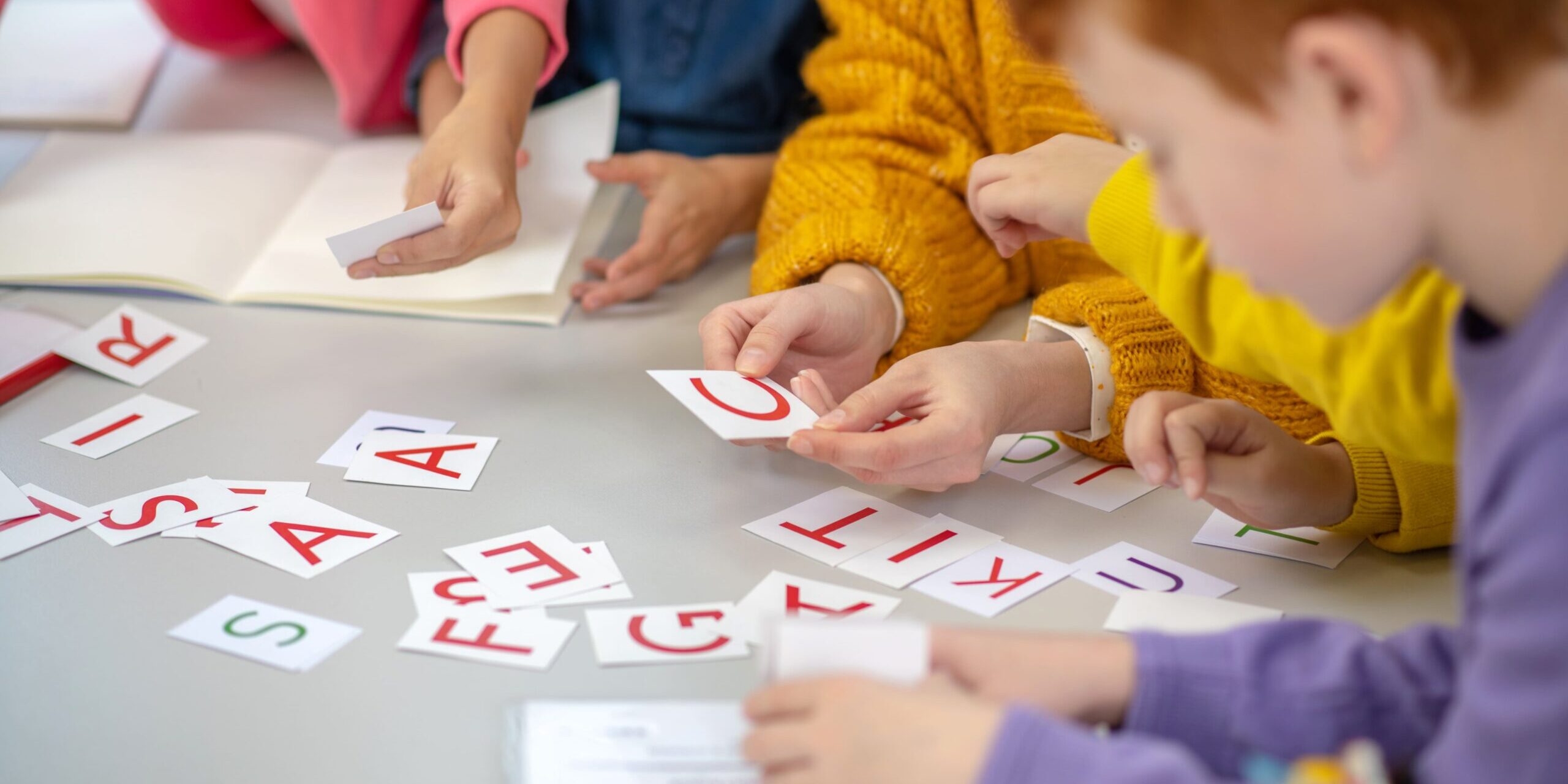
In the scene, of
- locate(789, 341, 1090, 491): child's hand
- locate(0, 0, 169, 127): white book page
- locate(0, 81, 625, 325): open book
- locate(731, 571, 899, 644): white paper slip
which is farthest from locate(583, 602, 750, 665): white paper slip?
locate(0, 0, 169, 127): white book page

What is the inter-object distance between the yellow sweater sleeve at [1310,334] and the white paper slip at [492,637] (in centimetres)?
36

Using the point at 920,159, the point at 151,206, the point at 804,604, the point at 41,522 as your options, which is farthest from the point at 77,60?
the point at 804,604

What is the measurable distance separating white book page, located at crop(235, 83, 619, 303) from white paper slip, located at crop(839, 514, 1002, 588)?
465mm

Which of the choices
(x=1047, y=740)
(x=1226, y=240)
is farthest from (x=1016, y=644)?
(x=1226, y=240)

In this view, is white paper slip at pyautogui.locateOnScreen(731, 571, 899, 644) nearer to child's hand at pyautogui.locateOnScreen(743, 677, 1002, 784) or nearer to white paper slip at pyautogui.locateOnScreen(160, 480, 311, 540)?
child's hand at pyautogui.locateOnScreen(743, 677, 1002, 784)

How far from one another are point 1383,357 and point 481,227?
66 cm

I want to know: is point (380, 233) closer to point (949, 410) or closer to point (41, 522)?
point (41, 522)

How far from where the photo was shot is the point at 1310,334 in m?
0.60

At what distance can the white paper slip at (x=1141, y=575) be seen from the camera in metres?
0.72

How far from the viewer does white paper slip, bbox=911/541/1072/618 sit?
0.71 m

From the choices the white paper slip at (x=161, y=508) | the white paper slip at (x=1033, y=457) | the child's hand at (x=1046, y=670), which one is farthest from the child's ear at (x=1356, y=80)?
the white paper slip at (x=161, y=508)

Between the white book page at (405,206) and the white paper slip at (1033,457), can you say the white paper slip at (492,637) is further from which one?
the white book page at (405,206)

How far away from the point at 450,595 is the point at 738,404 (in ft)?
0.64

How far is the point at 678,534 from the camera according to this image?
78cm
